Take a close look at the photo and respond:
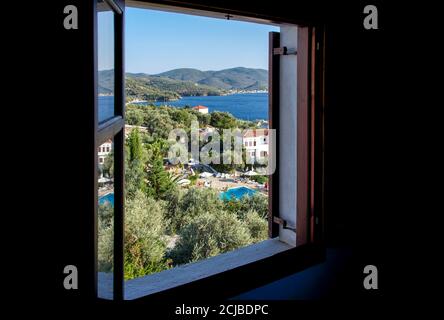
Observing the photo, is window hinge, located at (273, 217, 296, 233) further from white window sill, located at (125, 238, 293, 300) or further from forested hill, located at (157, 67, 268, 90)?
forested hill, located at (157, 67, 268, 90)

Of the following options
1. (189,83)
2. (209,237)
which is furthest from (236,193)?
(189,83)

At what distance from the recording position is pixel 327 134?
7.39 feet

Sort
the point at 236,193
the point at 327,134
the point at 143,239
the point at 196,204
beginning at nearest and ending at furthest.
Answer: 1. the point at 327,134
2. the point at 143,239
3. the point at 196,204
4. the point at 236,193

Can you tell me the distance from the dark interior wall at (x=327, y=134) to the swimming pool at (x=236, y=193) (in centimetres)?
928

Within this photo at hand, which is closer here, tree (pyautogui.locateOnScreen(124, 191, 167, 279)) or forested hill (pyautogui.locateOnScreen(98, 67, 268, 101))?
tree (pyautogui.locateOnScreen(124, 191, 167, 279))

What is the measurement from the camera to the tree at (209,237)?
374 inches

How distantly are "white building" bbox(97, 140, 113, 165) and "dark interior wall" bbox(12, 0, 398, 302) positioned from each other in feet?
0.46

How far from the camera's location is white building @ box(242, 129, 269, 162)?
11.4 meters

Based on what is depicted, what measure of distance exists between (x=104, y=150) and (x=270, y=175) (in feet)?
4.64

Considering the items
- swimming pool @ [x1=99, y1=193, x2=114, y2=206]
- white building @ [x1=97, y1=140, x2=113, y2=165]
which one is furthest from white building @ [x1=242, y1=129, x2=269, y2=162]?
white building @ [x1=97, y1=140, x2=113, y2=165]

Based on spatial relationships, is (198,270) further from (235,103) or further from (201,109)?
(235,103)
